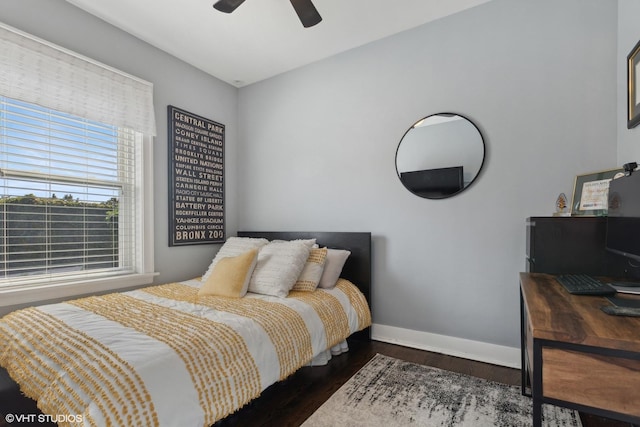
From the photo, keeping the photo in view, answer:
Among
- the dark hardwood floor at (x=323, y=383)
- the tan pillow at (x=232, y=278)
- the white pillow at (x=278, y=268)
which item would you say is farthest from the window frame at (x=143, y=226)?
the dark hardwood floor at (x=323, y=383)

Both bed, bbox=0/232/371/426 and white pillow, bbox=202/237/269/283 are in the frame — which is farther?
white pillow, bbox=202/237/269/283

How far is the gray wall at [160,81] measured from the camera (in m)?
2.24

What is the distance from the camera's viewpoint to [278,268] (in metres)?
2.45

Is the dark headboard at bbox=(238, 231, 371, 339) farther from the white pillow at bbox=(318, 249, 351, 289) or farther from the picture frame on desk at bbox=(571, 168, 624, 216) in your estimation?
the picture frame on desk at bbox=(571, 168, 624, 216)

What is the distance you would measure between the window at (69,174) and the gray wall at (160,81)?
0.37 ft

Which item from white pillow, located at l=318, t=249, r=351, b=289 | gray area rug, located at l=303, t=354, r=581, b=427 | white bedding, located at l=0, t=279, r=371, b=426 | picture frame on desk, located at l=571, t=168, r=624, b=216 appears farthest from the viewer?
white pillow, located at l=318, t=249, r=351, b=289

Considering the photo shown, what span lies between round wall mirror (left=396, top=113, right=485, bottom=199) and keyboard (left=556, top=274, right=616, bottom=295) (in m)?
1.05

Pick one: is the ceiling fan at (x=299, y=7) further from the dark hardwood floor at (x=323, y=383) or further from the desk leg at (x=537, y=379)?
the dark hardwood floor at (x=323, y=383)

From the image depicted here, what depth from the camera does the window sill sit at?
2.07m

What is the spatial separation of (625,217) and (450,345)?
60.3 inches

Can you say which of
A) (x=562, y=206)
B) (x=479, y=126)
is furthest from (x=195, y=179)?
(x=562, y=206)

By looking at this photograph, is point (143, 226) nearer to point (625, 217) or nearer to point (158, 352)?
point (158, 352)

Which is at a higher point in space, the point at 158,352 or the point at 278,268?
the point at 278,268

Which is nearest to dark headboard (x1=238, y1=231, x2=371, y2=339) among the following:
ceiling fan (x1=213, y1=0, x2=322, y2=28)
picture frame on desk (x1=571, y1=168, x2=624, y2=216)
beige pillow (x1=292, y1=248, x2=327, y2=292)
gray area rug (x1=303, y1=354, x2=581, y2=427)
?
beige pillow (x1=292, y1=248, x2=327, y2=292)
